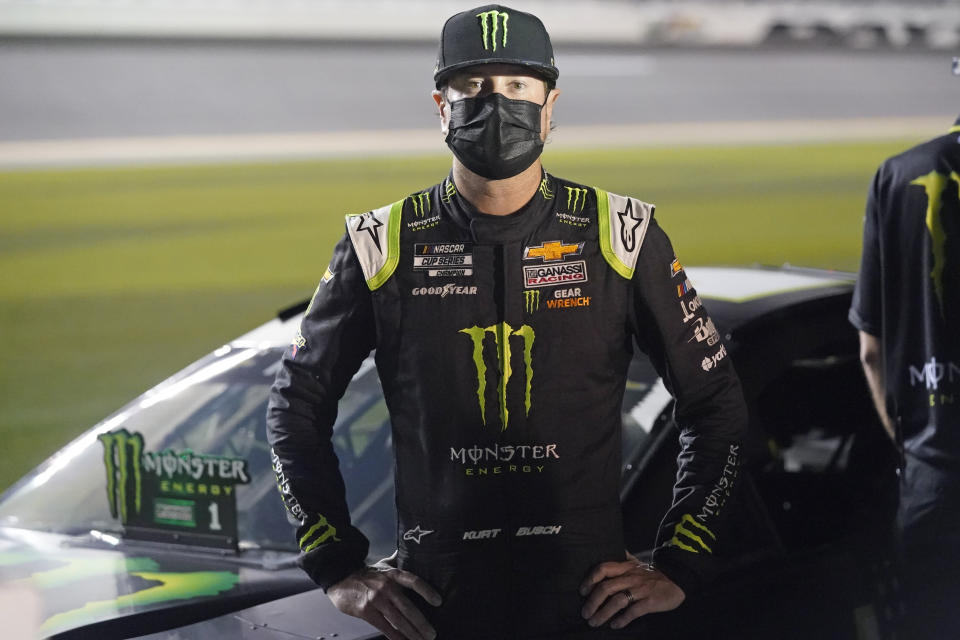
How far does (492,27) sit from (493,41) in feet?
0.06

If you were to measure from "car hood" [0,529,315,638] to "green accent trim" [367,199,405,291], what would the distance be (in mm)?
585

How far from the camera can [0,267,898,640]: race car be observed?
1.60 m

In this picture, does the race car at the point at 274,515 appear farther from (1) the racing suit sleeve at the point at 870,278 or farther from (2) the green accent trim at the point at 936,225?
(2) the green accent trim at the point at 936,225

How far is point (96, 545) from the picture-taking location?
1882 millimetres

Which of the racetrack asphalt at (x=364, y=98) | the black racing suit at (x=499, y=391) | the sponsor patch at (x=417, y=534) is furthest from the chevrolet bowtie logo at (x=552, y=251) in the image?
the racetrack asphalt at (x=364, y=98)

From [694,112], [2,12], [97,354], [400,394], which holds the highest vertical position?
[2,12]

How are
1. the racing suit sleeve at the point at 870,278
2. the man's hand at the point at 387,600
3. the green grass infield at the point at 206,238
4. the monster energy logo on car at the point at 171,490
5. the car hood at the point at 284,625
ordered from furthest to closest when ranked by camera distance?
1. the green grass infield at the point at 206,238
2. the monster energy logo on car at the point at 171,490
3. the racing suit sleeve at the point at 870,278
4. the car hood at the point at 284,625
5. the man's hand at the point at 387,600

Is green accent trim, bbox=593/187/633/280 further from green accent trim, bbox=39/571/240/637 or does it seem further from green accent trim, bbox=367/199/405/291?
green accent trim, bbox=39/571/240/637

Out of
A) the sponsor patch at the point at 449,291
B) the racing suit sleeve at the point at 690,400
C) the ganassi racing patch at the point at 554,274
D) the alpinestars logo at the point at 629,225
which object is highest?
the alpinestars logo at the point at 629,225

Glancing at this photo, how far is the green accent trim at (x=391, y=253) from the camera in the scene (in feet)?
4.37

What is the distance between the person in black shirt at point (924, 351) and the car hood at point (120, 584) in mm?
980

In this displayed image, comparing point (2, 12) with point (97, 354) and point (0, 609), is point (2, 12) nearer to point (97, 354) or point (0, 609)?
point (97, 354)

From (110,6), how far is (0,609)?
9795 mm

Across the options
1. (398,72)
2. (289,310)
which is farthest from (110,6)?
(289,310)
